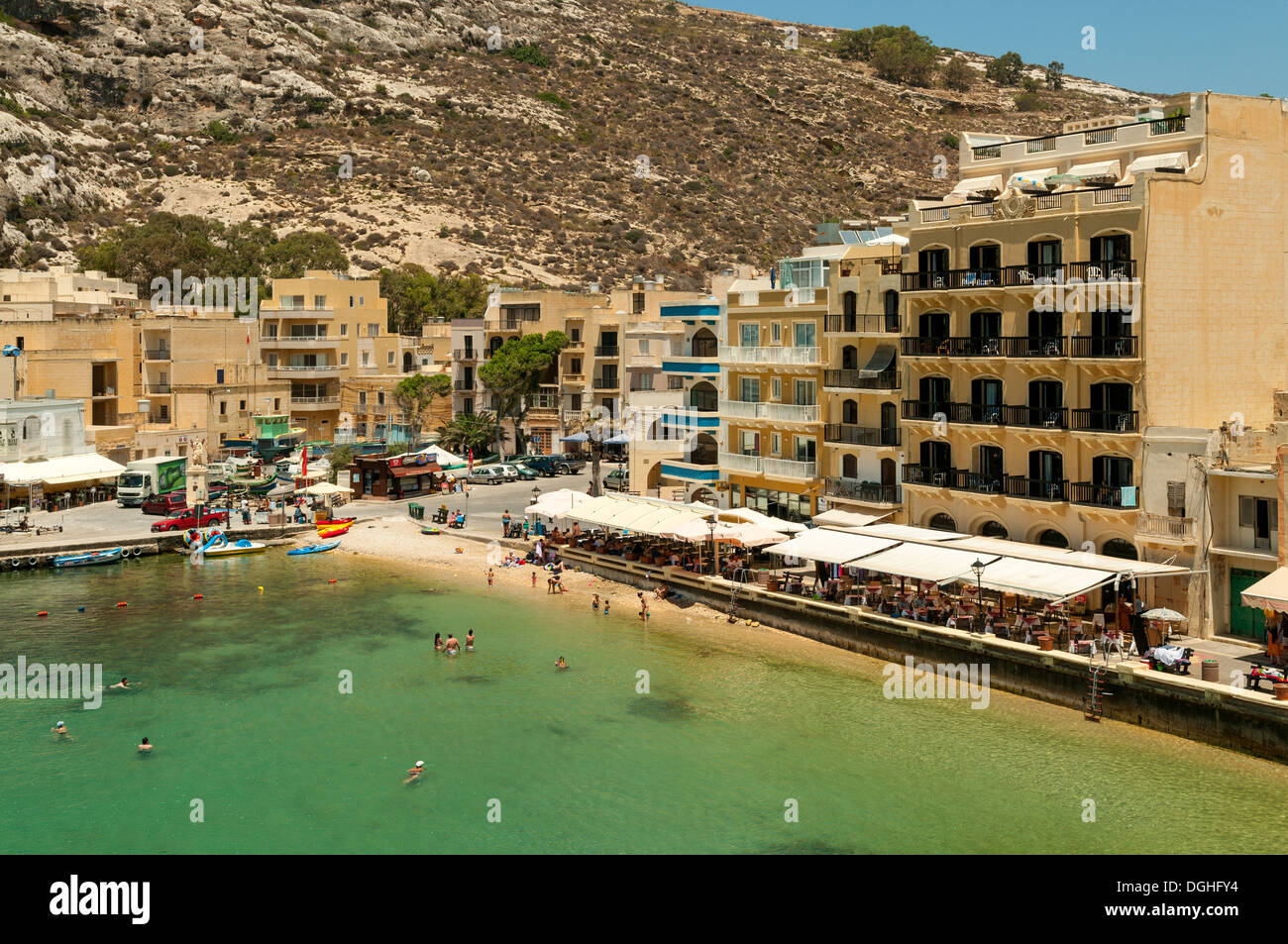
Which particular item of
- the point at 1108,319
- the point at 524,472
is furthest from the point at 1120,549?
the point at 524,472

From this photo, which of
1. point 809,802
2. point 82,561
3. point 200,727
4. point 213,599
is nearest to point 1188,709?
point 809,802

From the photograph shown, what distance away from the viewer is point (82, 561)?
189ft

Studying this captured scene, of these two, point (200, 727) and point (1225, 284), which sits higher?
point (1225, 284)

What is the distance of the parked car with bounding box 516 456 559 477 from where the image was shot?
8094 centimetres

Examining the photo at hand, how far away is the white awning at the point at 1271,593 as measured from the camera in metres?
32.1

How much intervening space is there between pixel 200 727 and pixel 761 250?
114936 millimetres

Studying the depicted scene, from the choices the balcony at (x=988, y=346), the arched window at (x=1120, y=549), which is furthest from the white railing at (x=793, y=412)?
the arched window at (x=1120, y=549)

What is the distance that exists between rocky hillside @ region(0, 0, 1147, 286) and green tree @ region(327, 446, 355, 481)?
5074cm

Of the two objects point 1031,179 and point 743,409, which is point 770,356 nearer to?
point 743,409

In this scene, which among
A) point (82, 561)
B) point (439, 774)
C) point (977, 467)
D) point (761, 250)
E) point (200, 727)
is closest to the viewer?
point (439, 774)

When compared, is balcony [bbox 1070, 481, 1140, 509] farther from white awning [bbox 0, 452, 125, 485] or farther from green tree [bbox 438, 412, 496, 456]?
white awning [bbox 0, 452, 125, 485]

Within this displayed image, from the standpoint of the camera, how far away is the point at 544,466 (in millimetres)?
81125

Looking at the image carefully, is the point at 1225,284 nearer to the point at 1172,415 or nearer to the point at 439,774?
the point at 1172,415

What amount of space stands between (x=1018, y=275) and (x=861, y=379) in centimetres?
935
